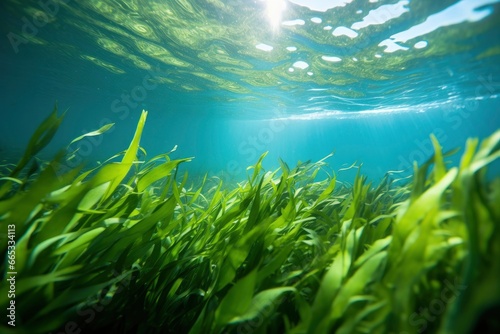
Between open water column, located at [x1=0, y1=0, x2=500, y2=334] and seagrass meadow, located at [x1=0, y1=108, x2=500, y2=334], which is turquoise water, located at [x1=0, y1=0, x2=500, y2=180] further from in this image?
seagrass meadow, located at [x1=0, y1=108, x2=500, y2=334]

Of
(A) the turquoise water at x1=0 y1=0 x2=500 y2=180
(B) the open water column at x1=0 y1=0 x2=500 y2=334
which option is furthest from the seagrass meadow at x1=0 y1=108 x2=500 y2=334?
(A) the turquoise water at x1=0 y1=0 x2=500 y2=180

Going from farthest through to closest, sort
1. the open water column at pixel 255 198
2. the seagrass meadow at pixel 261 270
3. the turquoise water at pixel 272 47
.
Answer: the turquoise water at pixel 272 47 → the open water column at pixel 255 198 → the seagrass meadow at pixel 261 270

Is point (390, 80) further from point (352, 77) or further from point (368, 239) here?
point (368, 239)

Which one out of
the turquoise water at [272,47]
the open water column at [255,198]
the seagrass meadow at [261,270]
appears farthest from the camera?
the turquoise water at [272,47]

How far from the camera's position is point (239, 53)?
1191 centimetres

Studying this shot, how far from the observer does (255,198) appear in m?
1.89

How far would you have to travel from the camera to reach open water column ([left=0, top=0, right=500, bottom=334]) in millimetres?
1085

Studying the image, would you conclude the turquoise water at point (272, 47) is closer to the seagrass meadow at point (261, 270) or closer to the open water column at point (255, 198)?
the open water column at point (255, 198)

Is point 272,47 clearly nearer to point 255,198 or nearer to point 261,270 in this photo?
point 255,198

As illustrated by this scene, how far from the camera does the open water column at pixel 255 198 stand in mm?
1085

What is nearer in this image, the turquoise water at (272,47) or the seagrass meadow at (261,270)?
the seagrass meadow at (261,270)

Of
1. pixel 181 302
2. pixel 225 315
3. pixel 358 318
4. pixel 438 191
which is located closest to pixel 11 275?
pixel 181 302

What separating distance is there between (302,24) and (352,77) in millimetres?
6839

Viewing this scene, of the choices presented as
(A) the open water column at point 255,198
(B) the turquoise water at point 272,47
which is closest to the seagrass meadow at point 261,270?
(A) the open water column at point 255,198
